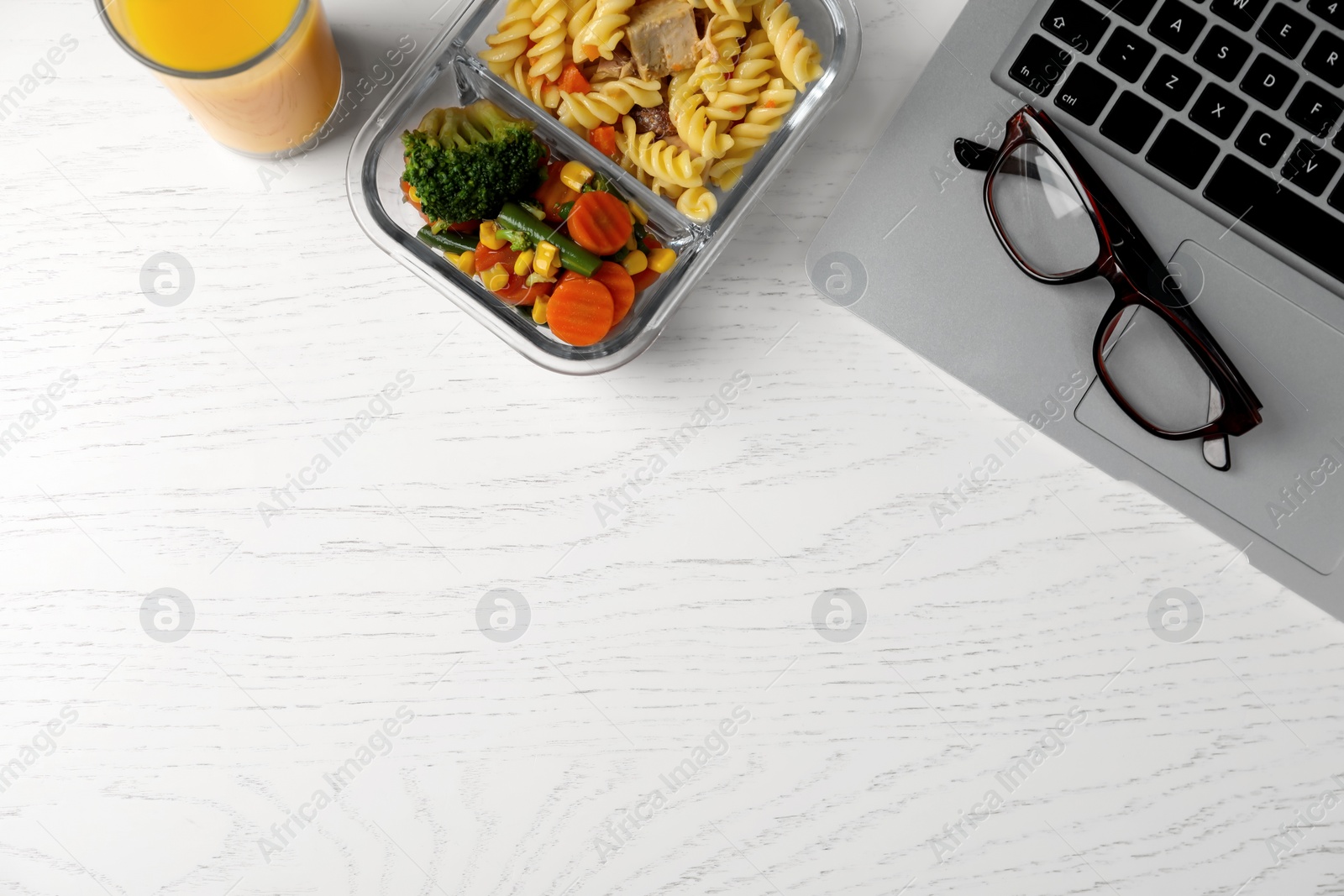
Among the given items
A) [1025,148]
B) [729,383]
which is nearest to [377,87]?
[729,383]

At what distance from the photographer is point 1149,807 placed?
5.04 feet

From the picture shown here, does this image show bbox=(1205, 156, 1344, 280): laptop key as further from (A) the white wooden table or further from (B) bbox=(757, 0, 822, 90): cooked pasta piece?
(B) bbox=(757, 0, 822, 90): cooked pasta piece

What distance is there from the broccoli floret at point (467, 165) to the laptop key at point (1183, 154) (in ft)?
3.26

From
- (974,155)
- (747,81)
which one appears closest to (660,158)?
(747,81)

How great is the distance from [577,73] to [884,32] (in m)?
0.55

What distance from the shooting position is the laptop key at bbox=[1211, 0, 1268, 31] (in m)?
1.35

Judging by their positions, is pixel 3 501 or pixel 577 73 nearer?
pixel 577 73

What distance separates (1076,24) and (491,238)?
997 mm

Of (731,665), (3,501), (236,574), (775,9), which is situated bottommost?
(3,501)

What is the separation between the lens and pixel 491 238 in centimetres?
138

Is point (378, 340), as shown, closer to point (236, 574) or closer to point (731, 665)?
point (236, 574)

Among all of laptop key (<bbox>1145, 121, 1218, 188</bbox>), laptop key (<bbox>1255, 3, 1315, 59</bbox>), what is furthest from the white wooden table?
laptop key (<bbox>1255, 3, 1315, 59</bbox>)

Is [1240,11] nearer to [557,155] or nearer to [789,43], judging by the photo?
[789,43]

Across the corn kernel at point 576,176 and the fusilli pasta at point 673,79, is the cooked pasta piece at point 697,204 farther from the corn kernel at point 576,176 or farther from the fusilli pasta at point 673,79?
the corn kernel at point 576,176
